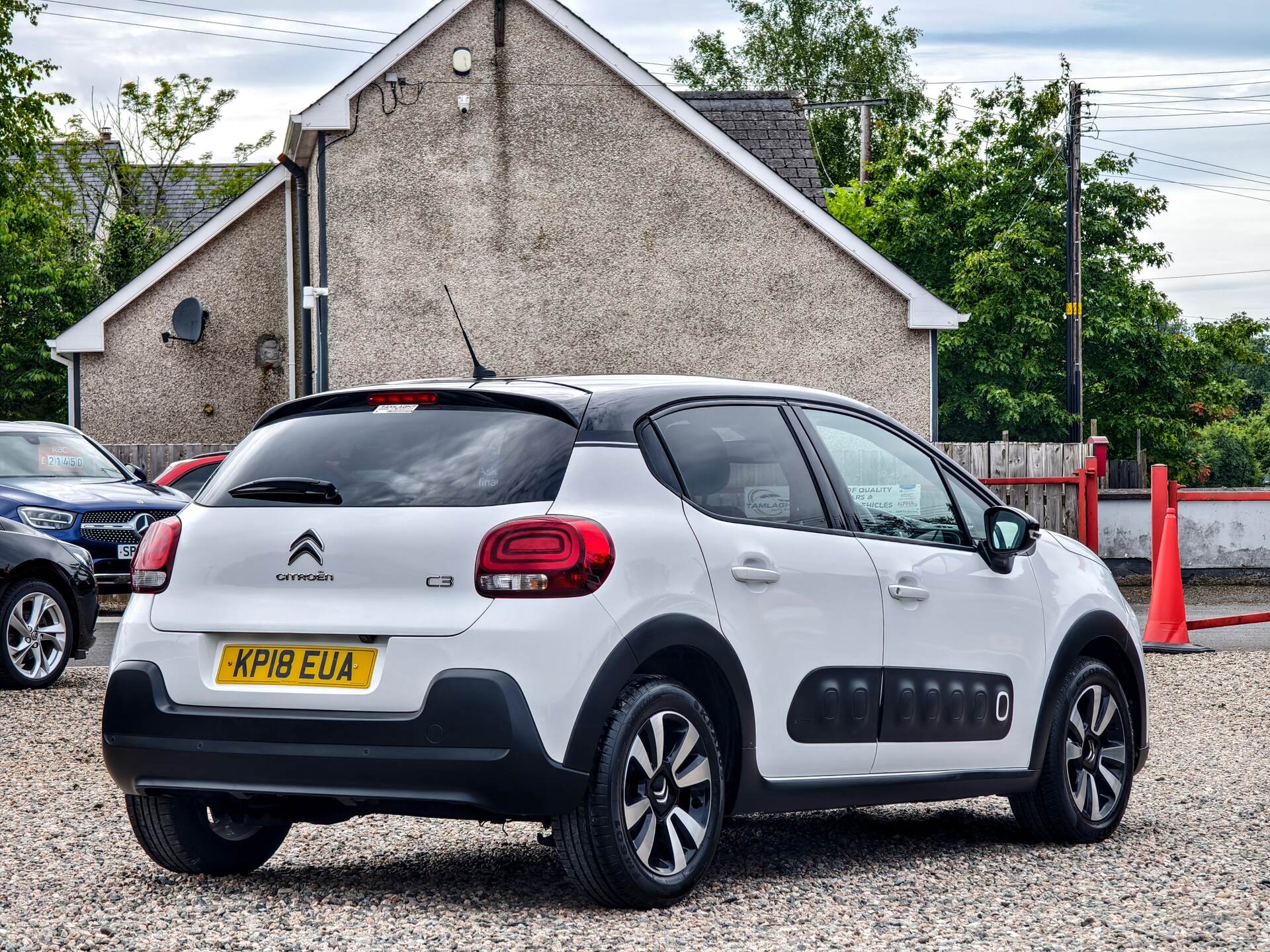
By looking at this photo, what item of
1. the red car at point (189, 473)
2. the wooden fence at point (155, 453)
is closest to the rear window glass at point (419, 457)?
the red car at point (189, 473)

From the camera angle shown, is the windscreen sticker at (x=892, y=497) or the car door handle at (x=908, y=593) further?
the windscreen sticker at (x=892, y=497)

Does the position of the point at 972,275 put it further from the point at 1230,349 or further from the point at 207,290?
the point at 207,290

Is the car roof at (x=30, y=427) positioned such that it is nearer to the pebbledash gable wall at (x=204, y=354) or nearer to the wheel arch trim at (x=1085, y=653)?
the pebbledash gable wall at (x=204, y=354)

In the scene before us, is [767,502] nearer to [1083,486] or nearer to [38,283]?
[1083,486]

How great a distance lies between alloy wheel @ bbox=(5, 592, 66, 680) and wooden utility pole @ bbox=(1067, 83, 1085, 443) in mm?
24051

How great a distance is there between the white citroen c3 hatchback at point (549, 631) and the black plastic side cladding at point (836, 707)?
10mm

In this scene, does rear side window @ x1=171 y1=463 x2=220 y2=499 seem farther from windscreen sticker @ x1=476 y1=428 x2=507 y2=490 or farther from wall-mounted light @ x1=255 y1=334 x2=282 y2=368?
windscreen sticker @ x1=476 y1=428 x2=507 y2=490

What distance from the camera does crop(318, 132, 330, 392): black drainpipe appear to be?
73.3 feet

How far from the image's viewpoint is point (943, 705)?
611cm

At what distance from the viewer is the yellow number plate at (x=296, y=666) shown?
192 inches

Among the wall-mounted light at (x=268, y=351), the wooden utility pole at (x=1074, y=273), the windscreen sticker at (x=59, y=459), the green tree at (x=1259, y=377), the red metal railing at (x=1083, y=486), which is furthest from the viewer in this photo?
the green tree at (x=1259, y=377)

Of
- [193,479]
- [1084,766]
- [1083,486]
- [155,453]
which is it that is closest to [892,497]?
[1084,766]

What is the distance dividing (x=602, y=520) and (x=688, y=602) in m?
0.38

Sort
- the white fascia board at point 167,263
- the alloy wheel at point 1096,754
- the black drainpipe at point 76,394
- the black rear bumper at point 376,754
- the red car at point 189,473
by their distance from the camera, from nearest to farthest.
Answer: the black rear bumper at point 376,754
the alloy wheel at point 1096,754
the red car at point 189,473
the white fascia board at point 167,263
the black drainpipe at point 76,394
